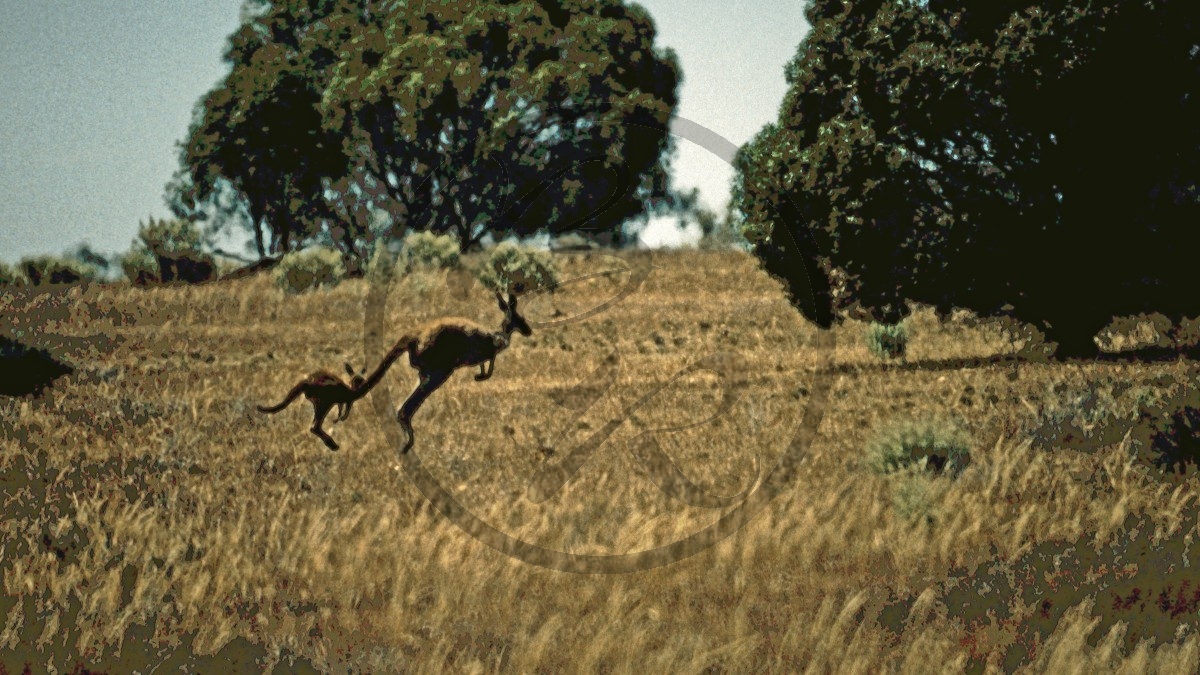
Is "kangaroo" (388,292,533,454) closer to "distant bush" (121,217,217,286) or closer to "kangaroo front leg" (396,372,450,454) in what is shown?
"kangaroo front leg" (396,372,450,454)

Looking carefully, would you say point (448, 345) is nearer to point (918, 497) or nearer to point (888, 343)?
point (918, 497)

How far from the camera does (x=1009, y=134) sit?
81.4ft

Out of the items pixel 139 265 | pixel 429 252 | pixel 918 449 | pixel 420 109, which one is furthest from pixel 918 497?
pixel 139 265

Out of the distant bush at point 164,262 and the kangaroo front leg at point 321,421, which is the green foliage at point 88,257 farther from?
the kangaroo front leg at point 321,421

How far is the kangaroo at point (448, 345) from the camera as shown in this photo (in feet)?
26.2

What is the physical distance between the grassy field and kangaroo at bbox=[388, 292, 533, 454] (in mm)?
1533

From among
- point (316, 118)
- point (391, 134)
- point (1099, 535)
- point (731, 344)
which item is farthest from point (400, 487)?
point (316, 118)

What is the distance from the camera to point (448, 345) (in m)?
Answer: 8.03

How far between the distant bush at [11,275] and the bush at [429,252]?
20.7m

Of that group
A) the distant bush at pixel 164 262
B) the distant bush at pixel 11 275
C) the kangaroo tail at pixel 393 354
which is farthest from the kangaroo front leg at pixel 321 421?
the distant bush at pixel 11 275

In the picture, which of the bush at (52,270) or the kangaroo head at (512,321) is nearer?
the kangaroo head at (512,321)

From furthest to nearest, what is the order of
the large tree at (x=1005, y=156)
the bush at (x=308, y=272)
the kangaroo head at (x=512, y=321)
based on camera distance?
the bush at (x=308, y=272) < the large tree at (x=1005, y=156) < the kangaroo head at (x=512, y=321)

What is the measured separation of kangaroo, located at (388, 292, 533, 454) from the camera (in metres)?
8.00

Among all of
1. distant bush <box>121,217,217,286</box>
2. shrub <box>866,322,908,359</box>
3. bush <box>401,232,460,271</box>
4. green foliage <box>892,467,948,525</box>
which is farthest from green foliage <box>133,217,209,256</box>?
green foliage <box>892,467,948,525</box>
